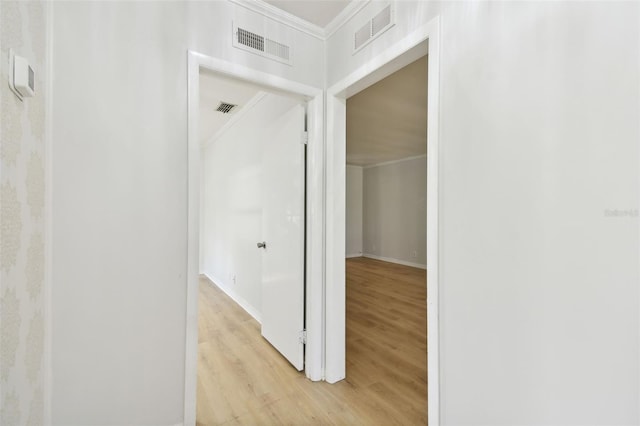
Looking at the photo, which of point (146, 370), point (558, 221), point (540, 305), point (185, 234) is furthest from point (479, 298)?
point (146, 370)

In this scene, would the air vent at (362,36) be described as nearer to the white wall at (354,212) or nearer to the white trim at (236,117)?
the white trim at (236,117)

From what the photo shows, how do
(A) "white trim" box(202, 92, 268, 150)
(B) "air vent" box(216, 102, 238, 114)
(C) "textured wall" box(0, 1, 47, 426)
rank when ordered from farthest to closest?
(B) "air vent" box(216, 102, 238, 114), (A) "white trim" box(202, 92, 268, 150), (C) "textured wall" box(0, 1, 47, 426)

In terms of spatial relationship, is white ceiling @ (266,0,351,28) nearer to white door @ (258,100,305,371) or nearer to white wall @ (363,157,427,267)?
white door @ (258,100,305,371)

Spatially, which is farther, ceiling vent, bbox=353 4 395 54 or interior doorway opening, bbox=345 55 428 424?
interior doorway opening, bbox=345 55 428 424

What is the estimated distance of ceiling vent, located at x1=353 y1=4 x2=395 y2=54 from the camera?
5.22 ft

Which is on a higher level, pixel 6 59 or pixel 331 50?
pixel 331 50

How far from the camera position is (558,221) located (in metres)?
0.95

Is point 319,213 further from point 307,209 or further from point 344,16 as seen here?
point 344,16

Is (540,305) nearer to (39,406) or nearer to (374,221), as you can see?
(39,406)

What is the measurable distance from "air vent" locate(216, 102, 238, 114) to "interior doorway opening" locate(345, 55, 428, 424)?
1430mm

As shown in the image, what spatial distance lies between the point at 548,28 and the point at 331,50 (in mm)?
1406

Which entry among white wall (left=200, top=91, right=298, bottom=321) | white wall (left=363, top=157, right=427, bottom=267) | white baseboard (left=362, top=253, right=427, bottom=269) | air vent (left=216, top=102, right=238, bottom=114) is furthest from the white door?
white baseboard (left=362, top=253, right=427, bottom=269)

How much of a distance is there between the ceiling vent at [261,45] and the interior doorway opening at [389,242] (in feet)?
3.53

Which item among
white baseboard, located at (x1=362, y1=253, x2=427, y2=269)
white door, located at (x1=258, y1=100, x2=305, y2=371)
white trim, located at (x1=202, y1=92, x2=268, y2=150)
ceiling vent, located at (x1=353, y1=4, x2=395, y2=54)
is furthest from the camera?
white baseboard, located at (x1=362, y1=253, x2=427, y2=269)
